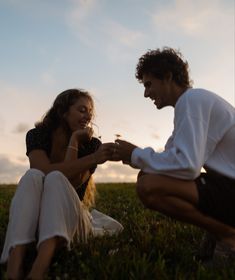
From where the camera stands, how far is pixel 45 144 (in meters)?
6.34

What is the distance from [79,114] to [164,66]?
4.18ft

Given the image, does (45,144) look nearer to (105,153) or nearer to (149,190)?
(105,153)

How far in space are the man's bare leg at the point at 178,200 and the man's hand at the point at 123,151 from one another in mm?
293

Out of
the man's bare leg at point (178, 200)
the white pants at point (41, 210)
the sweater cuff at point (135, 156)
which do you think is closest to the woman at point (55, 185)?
the white pants at point (41, 210)

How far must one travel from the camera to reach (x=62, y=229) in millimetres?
5191

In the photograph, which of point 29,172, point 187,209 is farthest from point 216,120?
point 29,172

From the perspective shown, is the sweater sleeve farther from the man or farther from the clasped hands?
the clasped hands

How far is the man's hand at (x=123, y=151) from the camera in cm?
556

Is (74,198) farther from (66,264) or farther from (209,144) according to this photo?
(209,144)

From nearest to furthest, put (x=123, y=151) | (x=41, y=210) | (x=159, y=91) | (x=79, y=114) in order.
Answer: (x=41, y=210) → (x=123, y=151) → (x=159, y=91) → (x=79, y=114)

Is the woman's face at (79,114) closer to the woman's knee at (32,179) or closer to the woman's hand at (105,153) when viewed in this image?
the woman's hand at (105,153)

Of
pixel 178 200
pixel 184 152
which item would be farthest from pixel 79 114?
pixel 184 152

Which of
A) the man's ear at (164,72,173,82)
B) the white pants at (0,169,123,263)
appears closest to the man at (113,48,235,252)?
the man's ear at (164,72,173,82)

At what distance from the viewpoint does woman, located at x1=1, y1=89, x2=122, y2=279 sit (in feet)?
16.8
